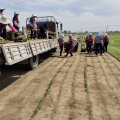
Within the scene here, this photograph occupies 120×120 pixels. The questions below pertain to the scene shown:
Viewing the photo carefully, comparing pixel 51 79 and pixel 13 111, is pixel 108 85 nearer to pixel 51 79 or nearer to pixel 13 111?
pixel 51 79

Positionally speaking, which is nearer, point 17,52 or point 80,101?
point 80,101

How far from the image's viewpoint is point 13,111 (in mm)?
2947

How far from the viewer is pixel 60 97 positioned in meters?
3.56

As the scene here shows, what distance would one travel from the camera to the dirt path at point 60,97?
9.25 ft

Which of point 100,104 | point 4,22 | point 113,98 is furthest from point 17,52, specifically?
point 113,98

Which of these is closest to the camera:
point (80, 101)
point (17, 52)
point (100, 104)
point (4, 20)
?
point (100, 104)

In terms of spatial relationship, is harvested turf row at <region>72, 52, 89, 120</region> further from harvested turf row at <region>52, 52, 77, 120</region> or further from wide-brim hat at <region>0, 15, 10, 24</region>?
wide-brim hat at <region>0, 15, 10, 24</region>

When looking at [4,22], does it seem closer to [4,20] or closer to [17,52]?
[4,20]

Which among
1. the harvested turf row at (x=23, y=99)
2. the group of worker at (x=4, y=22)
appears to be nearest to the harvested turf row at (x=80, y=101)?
the harvested turf row at (x=23, y=99)

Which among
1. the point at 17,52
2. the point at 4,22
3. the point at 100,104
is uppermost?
the point at 4,22

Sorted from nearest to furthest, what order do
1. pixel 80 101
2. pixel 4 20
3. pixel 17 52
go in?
pixel 80 101
pixel 17 52
pixel 4 20

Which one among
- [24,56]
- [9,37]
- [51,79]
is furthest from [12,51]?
[9,37]

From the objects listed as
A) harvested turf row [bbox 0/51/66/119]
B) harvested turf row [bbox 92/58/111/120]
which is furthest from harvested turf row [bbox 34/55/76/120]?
harvested turf row [bbox 92/58/111/120]

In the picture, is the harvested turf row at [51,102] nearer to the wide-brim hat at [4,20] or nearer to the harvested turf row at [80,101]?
the harvested turf row at [80,101]
